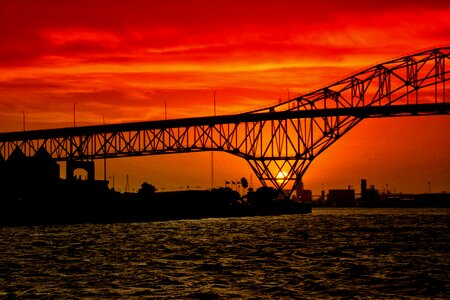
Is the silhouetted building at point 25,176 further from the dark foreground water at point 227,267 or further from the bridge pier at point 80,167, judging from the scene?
the dark foreground water at point 227,267

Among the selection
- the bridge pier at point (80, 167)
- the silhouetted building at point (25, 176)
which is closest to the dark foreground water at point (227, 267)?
the silhouetted building at point (25, 176)

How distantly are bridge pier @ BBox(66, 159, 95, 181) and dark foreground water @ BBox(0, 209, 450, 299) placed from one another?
88.4 metres

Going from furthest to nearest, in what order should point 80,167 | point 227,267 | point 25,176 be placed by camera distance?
point 80,167 → point 25,176 → point 227,267

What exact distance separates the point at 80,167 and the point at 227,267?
120 metres

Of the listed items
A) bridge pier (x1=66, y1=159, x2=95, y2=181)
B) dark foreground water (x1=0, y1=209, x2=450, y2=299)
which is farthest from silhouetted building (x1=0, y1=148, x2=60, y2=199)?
dark foreground water (x1=0, y1=209, x2=450, y2=299)

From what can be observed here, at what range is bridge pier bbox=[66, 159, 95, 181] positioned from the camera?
16675 cm

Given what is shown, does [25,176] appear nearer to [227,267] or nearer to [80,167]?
[80,167]

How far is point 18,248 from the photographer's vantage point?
Answer: 66562 millimetres

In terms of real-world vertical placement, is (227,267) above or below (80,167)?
below

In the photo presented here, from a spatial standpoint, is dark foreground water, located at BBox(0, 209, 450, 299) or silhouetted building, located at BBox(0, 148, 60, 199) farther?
silhouetted building, located at BBox(0, 148, 60, 199)

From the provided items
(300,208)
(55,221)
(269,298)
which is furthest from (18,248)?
(300,208)

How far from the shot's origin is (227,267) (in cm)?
5134

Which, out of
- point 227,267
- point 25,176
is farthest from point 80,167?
point 227,267

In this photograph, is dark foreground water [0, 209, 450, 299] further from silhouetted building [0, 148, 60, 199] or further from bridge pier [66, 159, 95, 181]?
bridge pier [66, 159, 95, 181]
